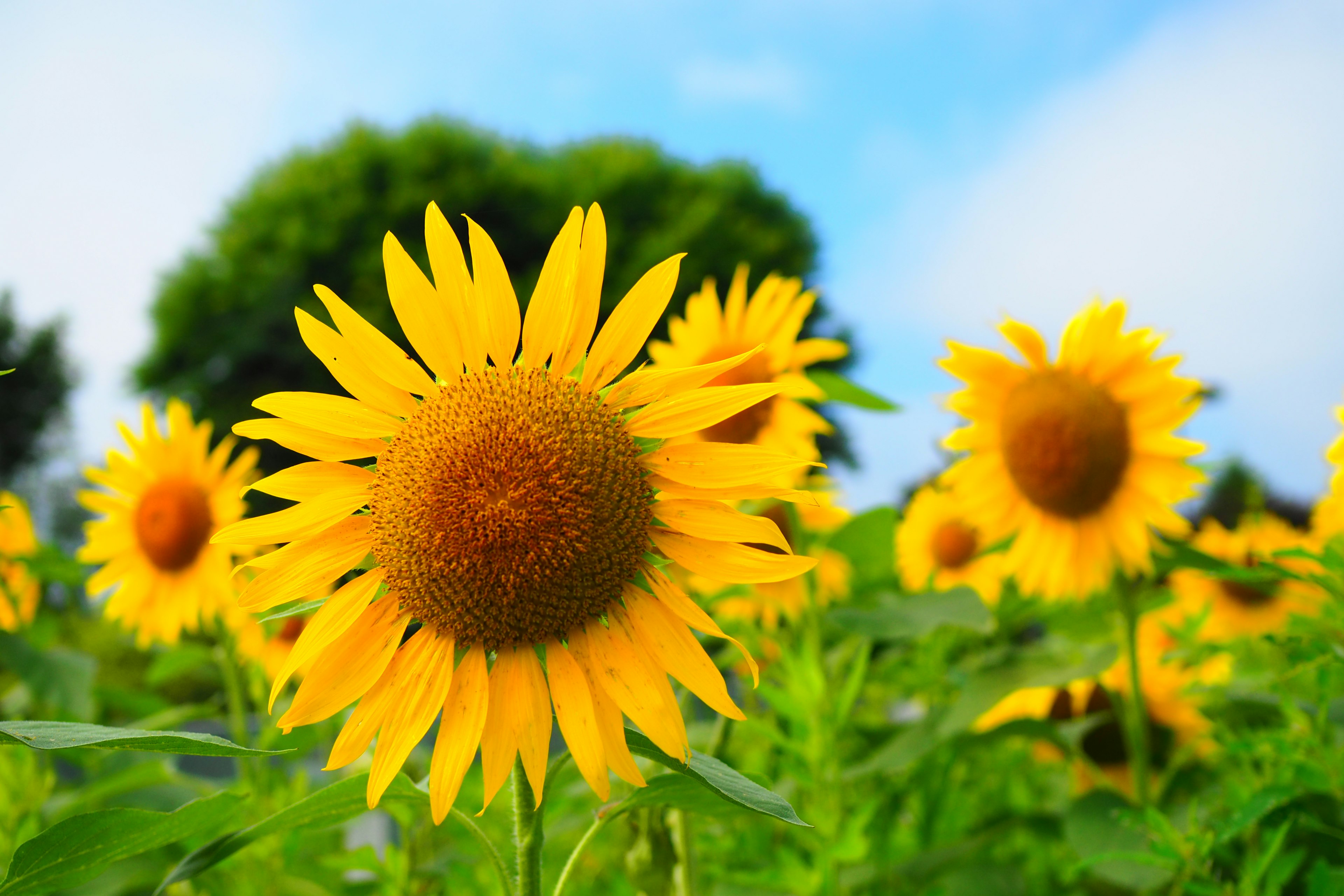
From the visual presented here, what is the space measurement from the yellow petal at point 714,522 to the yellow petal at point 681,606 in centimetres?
5

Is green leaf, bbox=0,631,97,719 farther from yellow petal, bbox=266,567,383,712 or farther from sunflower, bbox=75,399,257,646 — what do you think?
yellow petal, bbox=266,567,383,712

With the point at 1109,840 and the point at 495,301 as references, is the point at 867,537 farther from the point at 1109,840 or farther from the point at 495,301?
the point at 495,301

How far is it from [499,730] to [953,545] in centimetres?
293

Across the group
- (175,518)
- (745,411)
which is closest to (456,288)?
(745,411)

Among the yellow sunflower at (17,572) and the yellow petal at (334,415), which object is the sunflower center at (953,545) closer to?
the yellow sunflower at (17,572)

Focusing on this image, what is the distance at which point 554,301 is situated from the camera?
3.28 ft

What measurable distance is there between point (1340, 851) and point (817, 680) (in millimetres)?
811

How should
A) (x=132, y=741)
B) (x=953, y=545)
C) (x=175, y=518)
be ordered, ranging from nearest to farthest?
(x=132, y=741)
(x=175, y=518)
(x=953, y=545)

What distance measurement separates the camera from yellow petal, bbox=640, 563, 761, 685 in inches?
36.0

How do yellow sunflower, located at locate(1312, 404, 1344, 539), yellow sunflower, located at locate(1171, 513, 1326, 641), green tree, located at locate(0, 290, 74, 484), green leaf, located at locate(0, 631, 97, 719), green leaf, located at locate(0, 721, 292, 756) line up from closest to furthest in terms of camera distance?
green leaf, located at locate(0, 721, 292, 756)
yellow sunflower, located at locate(1312, 404, 1344, 539)
green leaf, located at locate(0, 631, 97, 719)
yellow sunflower, located at locate(1171, 513, 1326, 641)
green tree, located at locate(0, 290, 74, 484)

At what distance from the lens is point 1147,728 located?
2459mm

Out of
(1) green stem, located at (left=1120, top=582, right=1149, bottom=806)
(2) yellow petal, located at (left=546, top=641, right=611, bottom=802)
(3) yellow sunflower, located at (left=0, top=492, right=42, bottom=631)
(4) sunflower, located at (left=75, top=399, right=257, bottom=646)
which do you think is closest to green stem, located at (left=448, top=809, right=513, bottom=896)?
(2) yellow petal, located at (left=546, top=641, right=611, bottom=802)

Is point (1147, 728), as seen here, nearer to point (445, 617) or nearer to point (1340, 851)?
point (1340, 851)

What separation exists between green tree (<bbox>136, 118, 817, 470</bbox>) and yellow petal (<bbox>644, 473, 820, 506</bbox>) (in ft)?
57.4
